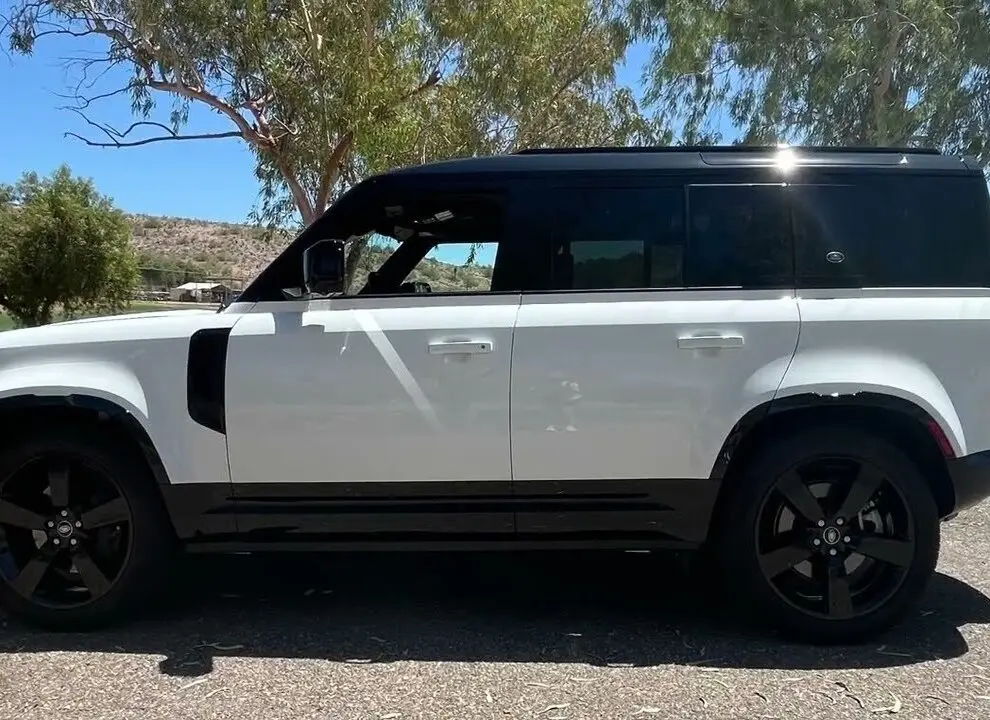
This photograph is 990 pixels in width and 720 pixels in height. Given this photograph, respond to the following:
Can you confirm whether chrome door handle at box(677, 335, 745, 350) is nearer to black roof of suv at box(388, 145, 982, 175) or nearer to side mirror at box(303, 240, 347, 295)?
black roof of suv at box(388, 145, 982, 175)

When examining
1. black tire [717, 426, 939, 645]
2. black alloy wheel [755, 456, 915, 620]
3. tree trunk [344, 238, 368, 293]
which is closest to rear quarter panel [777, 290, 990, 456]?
black tire [717, 426, 939, 645]

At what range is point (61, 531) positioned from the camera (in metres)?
3.87

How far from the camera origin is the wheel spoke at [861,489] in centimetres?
371

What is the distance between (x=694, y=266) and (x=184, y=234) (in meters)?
60.2

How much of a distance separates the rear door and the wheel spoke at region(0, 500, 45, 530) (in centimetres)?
217

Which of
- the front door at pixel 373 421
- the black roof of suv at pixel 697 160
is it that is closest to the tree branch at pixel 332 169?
the black roof of suv at pixel 697 160

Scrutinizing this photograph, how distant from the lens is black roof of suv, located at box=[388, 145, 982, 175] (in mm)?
3816

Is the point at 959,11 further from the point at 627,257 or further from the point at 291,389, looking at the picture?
the point at 291,389

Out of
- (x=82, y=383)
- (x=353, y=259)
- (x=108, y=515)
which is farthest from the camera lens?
(x=353, y=259)

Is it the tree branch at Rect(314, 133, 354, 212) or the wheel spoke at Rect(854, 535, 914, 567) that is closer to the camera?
the wheel spoke at Rect(854, 535, 914, 567)

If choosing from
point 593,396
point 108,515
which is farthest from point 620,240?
point 108,515

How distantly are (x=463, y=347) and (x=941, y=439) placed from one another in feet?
6.71

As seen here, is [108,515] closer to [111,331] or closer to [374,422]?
[111,331]

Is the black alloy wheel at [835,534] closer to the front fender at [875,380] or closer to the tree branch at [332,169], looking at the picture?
the front fender at [875,380]
